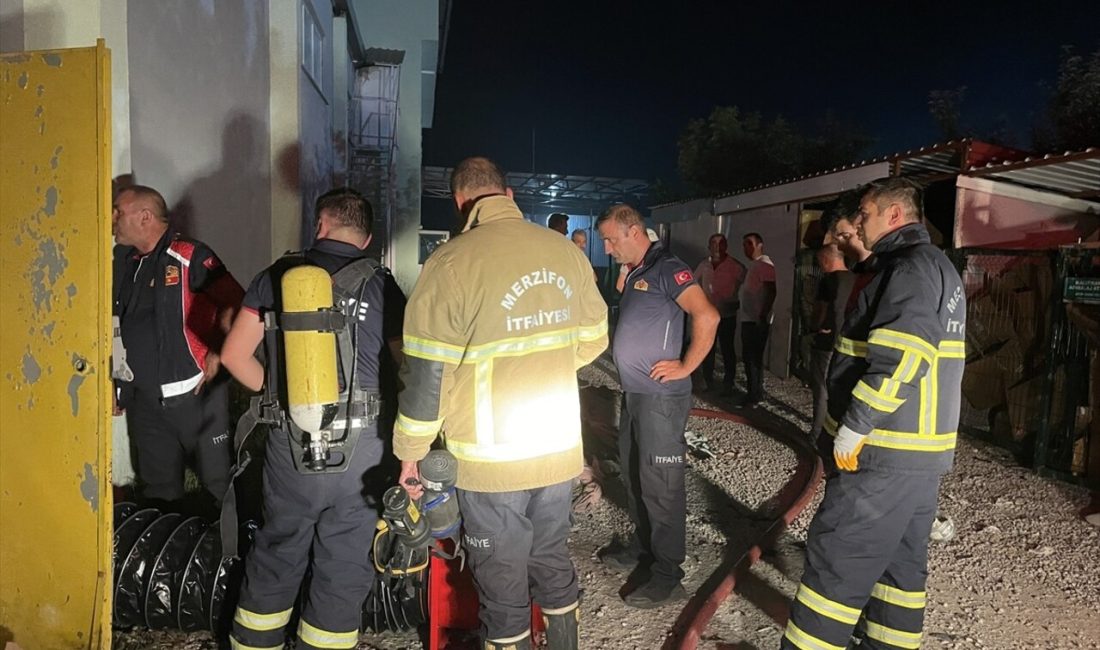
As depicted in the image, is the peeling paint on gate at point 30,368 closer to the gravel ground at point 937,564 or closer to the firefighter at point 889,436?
the gravel ground at point 937,564

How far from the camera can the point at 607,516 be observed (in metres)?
4.55

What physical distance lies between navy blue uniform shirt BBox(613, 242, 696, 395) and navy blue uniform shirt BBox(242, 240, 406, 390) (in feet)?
4.41

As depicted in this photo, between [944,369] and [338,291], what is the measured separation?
229 cm

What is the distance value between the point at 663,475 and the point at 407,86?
15.7 metres

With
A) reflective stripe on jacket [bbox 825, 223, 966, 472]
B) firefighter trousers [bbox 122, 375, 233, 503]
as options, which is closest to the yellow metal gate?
Result: firefighter trousers [bbox 122, 375, 233, 503]

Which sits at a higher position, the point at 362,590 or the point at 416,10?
the point at 416,10

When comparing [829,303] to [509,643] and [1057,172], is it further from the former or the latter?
[1057,172]

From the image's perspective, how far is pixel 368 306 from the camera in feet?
8.43

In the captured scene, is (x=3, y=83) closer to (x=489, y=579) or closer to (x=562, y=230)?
(x=489, y=579)

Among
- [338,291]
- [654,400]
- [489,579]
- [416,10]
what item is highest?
[416,10]

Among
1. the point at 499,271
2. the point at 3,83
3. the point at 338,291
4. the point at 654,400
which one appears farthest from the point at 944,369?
the point at 3,83

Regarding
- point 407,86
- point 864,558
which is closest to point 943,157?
point 864,558

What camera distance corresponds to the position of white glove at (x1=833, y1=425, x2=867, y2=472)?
2453 millimetres

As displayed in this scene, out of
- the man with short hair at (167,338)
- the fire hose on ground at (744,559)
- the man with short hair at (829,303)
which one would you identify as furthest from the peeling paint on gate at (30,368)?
the man with short hair at (829,303)
